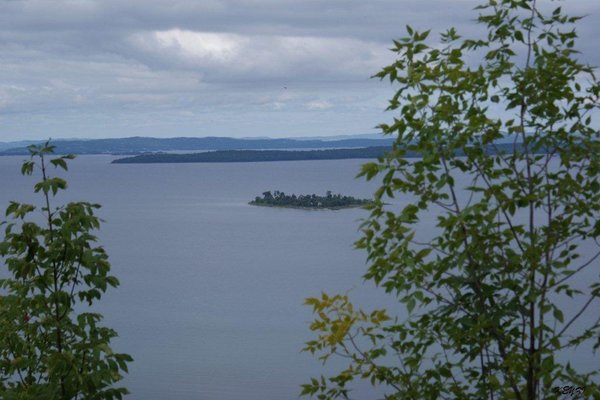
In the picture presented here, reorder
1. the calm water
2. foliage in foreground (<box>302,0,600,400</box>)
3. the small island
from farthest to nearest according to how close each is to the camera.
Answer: the small island
the calm water
foliage in foreground (<box>302,0,600,400</box>)

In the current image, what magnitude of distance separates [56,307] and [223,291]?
32.8 meters

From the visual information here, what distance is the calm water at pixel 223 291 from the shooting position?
73.8ft

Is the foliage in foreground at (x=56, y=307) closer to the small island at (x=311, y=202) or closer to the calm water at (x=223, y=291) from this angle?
the calm water at (x=223, y=291)

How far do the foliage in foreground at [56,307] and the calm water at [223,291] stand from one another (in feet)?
5.92

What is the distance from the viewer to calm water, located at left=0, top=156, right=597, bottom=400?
2248cm

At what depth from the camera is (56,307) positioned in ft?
13.6

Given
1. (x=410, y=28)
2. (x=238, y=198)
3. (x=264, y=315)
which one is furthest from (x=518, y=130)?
(x=238, y=198)

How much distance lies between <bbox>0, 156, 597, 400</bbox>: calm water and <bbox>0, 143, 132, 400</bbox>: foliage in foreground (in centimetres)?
181

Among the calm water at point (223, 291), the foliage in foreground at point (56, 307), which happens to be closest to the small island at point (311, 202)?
the calm water at point (223, 291)

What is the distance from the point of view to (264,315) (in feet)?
100

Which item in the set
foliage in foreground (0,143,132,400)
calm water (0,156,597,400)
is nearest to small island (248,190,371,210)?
calm water (0,156,597,400)

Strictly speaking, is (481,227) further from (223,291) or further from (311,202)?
(311,202)

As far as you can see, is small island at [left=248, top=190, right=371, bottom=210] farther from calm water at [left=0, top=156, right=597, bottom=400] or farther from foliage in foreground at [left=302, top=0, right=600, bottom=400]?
foliage in foreground at [left=302, top=0, right=600, bottom=400]

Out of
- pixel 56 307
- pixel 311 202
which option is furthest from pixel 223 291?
pixel 311 202
